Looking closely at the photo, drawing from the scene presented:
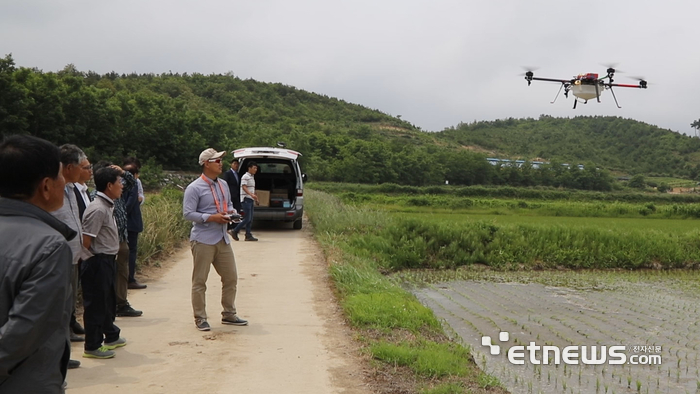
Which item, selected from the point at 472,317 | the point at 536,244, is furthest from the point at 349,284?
the point at 536,244

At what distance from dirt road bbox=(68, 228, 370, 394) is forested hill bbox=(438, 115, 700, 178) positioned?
311 feet

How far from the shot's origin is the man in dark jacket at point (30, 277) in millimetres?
2320

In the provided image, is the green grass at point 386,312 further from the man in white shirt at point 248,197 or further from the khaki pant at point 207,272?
the man in white shirt at point 248,197

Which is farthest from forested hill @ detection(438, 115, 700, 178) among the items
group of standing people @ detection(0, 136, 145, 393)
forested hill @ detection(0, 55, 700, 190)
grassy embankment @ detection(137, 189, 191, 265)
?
group of standing people @ detection(0, 136, 145, 393)

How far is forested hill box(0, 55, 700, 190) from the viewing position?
35250 millimetres

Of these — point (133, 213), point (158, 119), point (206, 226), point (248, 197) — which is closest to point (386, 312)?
point (206, 226)

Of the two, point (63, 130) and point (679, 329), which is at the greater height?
point (63, 130)

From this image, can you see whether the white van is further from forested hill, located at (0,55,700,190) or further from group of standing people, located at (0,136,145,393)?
forested hill, located at (0,55,700,190)

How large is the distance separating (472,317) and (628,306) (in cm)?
329

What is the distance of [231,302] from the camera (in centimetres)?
671

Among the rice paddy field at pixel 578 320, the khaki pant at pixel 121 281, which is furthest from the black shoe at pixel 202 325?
the rice paddy field at pixel 578 320

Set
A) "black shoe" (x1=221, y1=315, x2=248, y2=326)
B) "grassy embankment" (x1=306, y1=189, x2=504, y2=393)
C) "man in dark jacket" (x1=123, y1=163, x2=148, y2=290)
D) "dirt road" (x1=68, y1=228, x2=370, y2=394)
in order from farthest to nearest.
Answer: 1. "man in dark jacket" (x1=123, y1=163, x2=148, y2=290)
2. "black shoe" (x1=221, y1=315, x2=248, y2=326)
3. "grassy embankment" (x1=306, y1=189, x2=504, y2=393)
4. "dirt road" (x1=68, y1=228, x2=370, y2=394)

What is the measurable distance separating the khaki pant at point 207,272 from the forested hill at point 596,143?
96.4m

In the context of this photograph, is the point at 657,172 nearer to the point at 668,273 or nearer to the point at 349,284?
the point at 668,273
